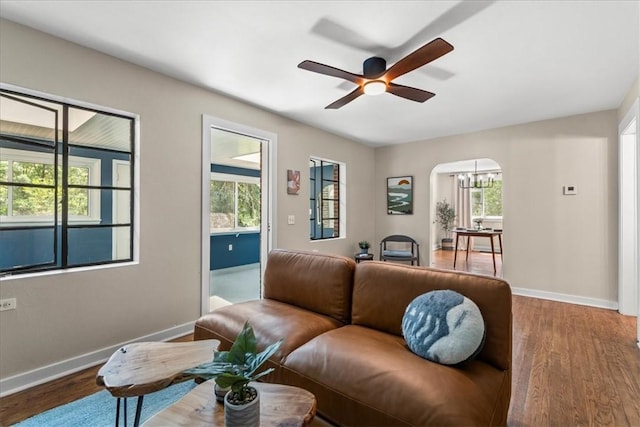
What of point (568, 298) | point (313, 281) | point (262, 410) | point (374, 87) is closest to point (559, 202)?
point (568, 298)

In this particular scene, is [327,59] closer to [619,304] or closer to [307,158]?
[307,158]

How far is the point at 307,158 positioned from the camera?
441 centimetres

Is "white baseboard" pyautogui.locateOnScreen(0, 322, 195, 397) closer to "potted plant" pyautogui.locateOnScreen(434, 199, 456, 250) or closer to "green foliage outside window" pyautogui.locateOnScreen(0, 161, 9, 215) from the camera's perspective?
"green foliage outside window" pyautogui.locateOnScreen(0, 161, 9, 215)

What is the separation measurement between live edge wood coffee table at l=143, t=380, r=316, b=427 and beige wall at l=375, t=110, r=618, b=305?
4347mm

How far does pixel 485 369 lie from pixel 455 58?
2374mm

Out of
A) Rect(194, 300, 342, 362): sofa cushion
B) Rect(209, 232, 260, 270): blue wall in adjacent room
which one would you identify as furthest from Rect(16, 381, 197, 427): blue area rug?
Rect(209, 232, 260, 270): blue wall in adjacent room

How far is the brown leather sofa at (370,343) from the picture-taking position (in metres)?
1.22

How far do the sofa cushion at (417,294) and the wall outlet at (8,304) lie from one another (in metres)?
2.37

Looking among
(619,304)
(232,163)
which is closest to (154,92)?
(232,163)

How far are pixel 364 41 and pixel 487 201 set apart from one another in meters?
8.04

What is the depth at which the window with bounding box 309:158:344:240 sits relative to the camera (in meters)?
4.94

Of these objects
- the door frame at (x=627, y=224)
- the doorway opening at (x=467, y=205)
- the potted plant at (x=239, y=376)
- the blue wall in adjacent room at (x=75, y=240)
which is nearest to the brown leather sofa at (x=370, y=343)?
the potted plant at (x=239, y=376)

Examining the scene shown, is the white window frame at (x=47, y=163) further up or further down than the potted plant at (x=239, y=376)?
further up

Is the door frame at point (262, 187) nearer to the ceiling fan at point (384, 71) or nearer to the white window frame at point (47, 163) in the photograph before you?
the white window frame at point (47, 163)
